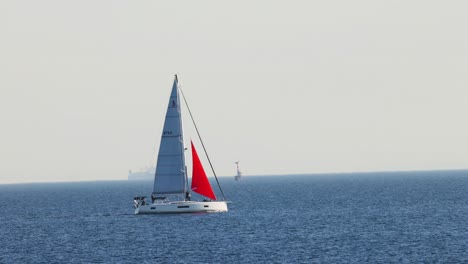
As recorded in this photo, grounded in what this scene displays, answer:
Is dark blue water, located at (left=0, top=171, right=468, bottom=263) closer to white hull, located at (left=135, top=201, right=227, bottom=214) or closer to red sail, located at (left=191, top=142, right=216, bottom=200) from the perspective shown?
white hull, located at (left=135, top=201, right=227, bottom=214)

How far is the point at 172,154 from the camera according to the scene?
322 feet

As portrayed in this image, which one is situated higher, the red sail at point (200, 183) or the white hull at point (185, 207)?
the red sail at point (200, 183)

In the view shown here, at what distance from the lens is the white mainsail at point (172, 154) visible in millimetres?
97750

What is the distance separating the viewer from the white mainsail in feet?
321

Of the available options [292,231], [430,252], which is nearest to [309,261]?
[430,252]

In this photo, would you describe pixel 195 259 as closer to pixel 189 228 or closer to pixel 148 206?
pixel 189 228

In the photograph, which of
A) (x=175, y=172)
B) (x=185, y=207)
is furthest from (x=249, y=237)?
(x=175, y=172)

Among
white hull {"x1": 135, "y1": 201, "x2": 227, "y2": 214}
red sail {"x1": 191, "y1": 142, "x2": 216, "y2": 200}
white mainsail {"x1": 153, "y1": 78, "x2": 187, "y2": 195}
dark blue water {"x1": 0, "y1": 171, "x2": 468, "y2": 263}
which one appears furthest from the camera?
red sail {"x1": 191, "y1": 142, "x2": 216, "y2": 200}

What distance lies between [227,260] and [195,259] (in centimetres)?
244

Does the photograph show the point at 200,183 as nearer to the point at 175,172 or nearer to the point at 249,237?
the point at 175,172

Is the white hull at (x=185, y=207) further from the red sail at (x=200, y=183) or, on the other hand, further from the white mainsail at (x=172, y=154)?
the white mainsail at (x=172, y=154)

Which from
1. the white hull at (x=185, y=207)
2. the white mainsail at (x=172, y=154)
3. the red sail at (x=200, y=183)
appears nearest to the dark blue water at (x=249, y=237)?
the white hull at (x=185, y=207)

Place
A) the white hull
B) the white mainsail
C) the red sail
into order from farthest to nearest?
1. the red sail
2. the white hull
3. the white mainsail

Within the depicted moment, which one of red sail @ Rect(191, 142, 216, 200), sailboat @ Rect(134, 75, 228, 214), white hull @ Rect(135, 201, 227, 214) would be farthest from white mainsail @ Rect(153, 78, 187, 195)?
white hull @ Rect(135, 201, 227, 214)
